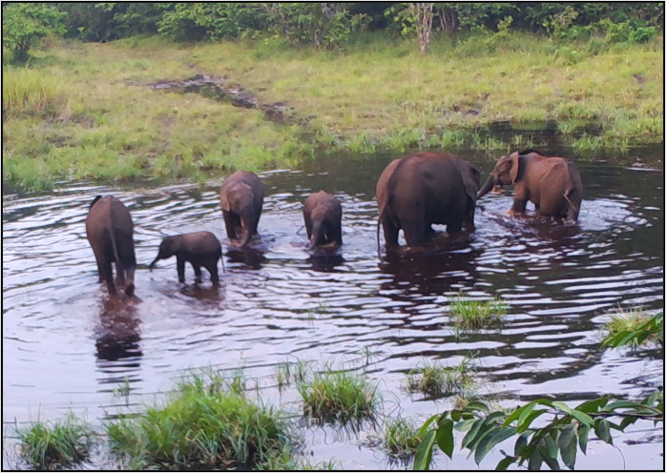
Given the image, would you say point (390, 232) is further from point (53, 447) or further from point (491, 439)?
point (491, 439)

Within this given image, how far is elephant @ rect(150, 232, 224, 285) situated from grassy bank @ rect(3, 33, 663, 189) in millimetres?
6936

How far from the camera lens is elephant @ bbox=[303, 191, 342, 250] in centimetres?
1081

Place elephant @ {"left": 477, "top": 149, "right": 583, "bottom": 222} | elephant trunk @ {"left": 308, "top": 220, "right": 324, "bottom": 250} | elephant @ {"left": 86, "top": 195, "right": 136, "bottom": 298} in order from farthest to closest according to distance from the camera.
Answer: elephant @ {"left": 477, "top": 149, "right": 583, "bottom": 222} → elephant trunk @ {"left": 308, "top": 220, "right": 324, "bottom": 250} → elephant @ {"left": 86, "top": 195, "right": 136, "bottom": 298}

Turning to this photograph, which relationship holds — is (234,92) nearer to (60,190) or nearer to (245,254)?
(60,190)

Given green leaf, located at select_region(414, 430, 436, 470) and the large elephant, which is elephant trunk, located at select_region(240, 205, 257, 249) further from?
green leaf, located at select_region(414, 430, 436, 470)

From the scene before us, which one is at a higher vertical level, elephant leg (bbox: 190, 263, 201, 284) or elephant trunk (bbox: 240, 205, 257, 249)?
elephant trunk (bbox: 240, 205, 257, 249)

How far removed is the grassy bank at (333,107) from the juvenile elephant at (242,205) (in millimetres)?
5007

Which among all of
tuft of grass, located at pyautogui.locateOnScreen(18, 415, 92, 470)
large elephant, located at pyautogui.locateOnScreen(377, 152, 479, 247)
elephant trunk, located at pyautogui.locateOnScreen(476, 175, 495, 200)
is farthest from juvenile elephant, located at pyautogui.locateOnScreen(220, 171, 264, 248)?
tuft of grass, located at pyautogui.locateOnScreen(18, 415, 92, 470)

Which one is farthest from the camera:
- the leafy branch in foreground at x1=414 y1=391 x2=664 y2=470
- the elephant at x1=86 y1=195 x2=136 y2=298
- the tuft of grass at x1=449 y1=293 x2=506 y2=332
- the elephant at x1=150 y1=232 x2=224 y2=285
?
the elephant at x1=150 y1=232 x2=224 y2=285

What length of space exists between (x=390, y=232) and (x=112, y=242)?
11.3 ft

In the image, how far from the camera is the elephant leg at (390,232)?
11156 millimetres

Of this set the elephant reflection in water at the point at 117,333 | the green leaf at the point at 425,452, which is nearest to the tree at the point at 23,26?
the elephant reflection in water at the point at 117,333

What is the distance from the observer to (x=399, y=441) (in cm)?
560

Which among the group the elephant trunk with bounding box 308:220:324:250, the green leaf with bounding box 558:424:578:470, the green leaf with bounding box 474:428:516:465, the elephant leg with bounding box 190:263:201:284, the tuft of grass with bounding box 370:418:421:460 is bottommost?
the tuft of grass with bounding box 370:418:421:460
